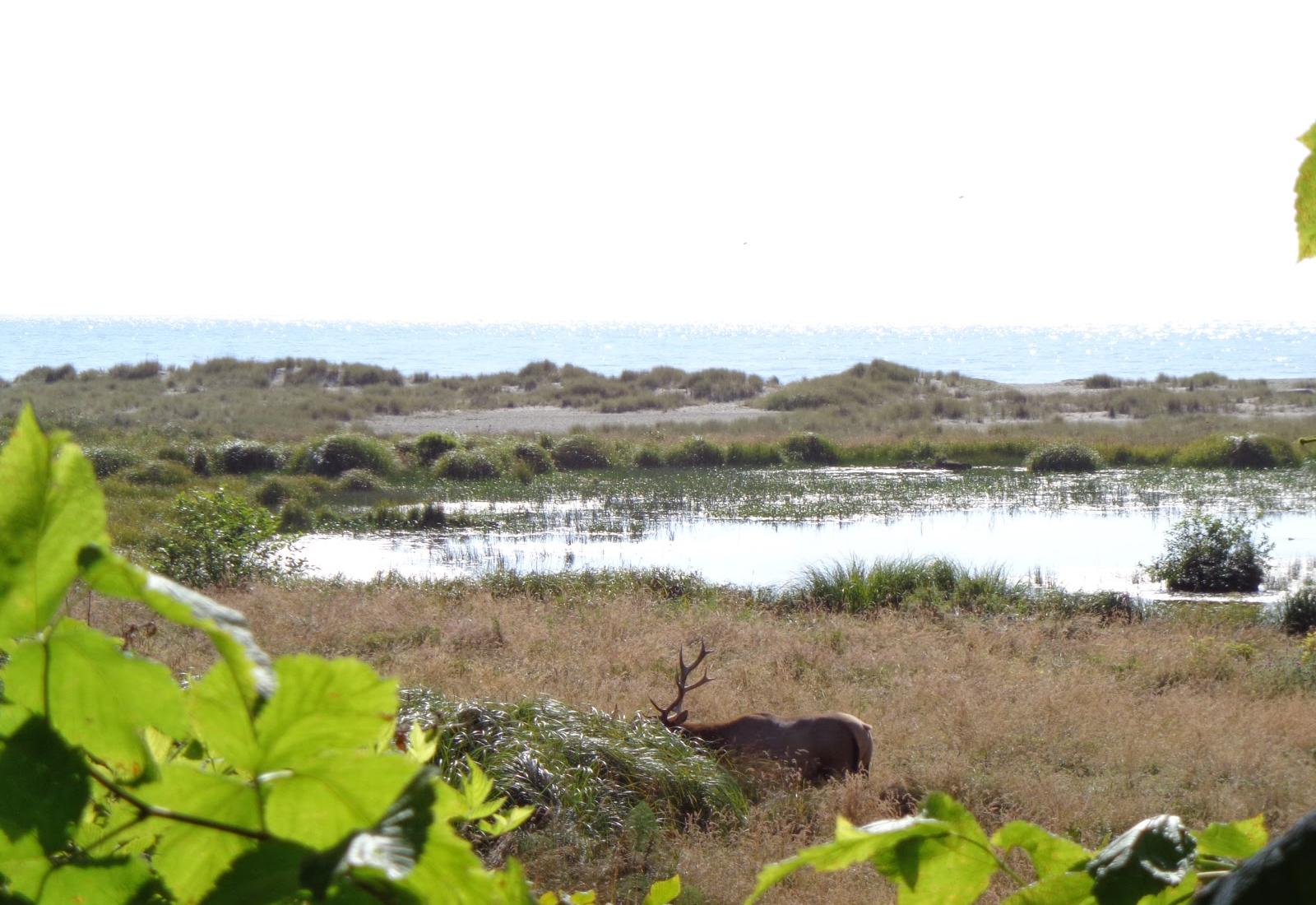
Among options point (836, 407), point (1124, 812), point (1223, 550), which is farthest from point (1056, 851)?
point (836, 407)

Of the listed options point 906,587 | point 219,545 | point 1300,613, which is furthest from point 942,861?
point 1300,613

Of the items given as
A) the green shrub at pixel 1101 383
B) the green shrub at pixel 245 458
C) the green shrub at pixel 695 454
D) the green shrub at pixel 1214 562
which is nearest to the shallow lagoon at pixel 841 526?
the green shrub at pixel 1214 562

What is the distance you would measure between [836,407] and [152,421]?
2762cm

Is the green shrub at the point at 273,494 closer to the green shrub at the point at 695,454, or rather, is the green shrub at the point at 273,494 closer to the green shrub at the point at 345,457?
the green shrub at the point at 345,457

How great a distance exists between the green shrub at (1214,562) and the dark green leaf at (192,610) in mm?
19073

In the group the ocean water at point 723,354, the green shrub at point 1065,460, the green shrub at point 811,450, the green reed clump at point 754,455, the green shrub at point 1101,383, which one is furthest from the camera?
the ocean water at point 723,354

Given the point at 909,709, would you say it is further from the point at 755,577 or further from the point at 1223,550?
the point at 1223,550

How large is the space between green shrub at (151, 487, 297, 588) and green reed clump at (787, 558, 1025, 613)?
24.5ft

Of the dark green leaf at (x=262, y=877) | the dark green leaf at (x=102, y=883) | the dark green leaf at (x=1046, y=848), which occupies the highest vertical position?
the dark green leaf at (x=262, y=877)

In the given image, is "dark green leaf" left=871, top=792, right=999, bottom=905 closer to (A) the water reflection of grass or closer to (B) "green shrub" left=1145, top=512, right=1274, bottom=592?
(B) "green shrub" left=1145, top=512, right=1274, bottom=592

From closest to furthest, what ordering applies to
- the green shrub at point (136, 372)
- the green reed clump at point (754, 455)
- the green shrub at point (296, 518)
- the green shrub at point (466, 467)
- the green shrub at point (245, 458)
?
the green shrub at point (296, 518) < the green shrub at point (245, 458) < the green shrub at point (466, 467) < the green reed clump at point (754, 455) < the green shrub at point (136, 372)

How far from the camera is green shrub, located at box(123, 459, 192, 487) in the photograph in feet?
83.7

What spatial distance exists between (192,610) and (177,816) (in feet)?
0.31

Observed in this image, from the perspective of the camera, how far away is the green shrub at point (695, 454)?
107 feet
